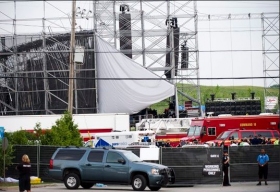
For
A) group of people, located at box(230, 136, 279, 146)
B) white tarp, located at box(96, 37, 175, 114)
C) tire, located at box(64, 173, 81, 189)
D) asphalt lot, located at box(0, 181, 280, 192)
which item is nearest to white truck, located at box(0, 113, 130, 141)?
white tarp, located at box(96, 37, 175, 114)

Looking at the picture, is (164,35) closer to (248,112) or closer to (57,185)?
(248,112)

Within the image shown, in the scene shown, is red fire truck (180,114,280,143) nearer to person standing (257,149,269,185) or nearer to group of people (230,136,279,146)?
group of people (230,136,279,146)

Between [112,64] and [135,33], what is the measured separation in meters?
6.19

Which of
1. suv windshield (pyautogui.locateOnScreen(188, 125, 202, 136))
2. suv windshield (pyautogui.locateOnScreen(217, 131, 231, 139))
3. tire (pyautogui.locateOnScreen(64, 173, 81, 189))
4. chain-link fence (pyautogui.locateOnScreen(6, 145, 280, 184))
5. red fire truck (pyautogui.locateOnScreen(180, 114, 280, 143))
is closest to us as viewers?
tire (pyautogui.locateOnScreen(64, 173, 81, 189))

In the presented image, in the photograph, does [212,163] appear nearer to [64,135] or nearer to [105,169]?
[105,169]

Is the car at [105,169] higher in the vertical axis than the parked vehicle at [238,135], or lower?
lower

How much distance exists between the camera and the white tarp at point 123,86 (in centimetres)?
6109

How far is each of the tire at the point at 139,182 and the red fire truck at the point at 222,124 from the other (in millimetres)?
18364

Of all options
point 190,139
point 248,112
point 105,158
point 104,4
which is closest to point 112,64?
point 104,4

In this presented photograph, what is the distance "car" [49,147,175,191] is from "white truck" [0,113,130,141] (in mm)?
22236

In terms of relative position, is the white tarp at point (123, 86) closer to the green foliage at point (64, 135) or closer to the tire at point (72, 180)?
the green foliage at point (64, 135)

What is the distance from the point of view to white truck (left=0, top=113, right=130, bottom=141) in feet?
171

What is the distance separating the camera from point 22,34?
200 ft

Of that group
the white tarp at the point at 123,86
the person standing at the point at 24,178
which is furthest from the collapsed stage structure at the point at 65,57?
the person standing at the point at 24,178
